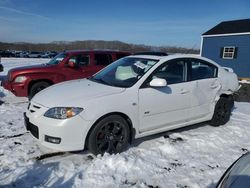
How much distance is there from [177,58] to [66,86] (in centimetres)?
219

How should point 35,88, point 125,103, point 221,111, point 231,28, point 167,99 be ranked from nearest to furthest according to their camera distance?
point 125,103
point 167,99
point 221,111
point 35,88
point 231,28

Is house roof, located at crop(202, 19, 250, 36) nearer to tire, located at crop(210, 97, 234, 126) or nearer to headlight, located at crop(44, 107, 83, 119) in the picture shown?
tire, located at crop(210, 97, 234, 126)

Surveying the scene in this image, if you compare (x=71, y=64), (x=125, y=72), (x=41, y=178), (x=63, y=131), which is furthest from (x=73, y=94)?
(x=71, y=64)

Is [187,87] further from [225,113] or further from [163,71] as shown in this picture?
[225,113]

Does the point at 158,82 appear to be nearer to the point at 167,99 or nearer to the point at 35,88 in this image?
the point at 167,99

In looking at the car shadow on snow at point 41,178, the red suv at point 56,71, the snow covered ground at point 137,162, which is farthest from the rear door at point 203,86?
the red suv at point 56,71

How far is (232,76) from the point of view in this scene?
5.93m

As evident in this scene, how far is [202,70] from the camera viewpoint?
17.4ft

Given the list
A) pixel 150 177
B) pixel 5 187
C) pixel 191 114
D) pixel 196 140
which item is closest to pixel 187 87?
pixel 191 114

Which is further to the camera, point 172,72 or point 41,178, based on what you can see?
point 172,72

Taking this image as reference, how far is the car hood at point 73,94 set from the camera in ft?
12.3

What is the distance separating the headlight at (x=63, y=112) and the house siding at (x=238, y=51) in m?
18.6

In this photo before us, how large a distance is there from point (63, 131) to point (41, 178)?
69 centimetres

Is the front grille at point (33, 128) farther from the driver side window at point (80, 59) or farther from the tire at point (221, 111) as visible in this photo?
the driver side window at point (80, 59)
